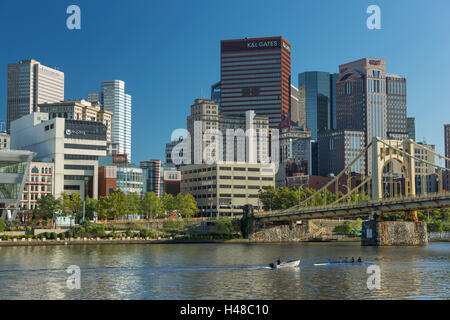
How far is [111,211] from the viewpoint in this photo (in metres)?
156

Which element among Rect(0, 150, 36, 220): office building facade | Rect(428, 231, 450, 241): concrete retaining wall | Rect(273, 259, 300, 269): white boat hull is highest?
Rect(0, 150, 36, 220): office building facade

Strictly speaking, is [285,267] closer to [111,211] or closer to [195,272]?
[195,272]

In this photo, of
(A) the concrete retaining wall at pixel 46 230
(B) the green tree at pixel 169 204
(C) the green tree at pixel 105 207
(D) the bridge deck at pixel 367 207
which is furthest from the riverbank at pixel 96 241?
(B) the green tree at pixel 169 204

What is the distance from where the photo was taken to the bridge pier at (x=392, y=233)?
396 feet

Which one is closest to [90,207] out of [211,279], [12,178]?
[12,178]

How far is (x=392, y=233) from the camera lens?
122312mm

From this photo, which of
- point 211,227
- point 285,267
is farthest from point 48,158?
point 285,267

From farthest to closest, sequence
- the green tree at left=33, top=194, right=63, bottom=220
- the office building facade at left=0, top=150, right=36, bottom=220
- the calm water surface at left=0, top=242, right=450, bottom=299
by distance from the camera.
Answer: the green tree at left=33, top=194, right=63, bottom=220 → the office building facade at left=0, top=150, right=36, bottom=220 → the calm water surface at left=0, top=242, right=450, bottom=299

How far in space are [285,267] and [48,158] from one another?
135 m

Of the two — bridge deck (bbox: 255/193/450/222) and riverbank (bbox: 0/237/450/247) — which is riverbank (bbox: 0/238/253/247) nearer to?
riverbank (bbox: 0/237/450/247)

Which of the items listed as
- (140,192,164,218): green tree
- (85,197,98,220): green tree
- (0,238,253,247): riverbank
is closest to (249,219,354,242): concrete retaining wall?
(0,238,253,247): riverbank

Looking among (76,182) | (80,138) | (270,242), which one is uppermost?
(80,138)

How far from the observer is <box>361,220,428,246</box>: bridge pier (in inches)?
4751
